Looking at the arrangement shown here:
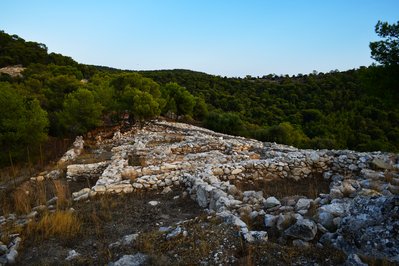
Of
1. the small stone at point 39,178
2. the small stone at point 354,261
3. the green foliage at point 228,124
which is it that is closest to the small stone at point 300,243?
the small stone at point 354,261

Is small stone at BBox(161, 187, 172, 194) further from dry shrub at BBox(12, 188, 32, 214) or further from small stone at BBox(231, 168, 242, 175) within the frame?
dry shrub at BBox(12, 188, 32, 214)

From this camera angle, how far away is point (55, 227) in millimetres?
6508

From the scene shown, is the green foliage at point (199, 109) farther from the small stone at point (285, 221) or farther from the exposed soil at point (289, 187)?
the small stone at point (285, 221)

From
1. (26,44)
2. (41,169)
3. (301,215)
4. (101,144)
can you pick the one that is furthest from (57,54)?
(301,215)

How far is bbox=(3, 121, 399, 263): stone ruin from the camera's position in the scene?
480 centimetres

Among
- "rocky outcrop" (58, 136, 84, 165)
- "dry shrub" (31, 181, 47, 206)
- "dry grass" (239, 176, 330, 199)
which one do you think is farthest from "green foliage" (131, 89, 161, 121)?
"dry grass" (239, 176, 330, 199)

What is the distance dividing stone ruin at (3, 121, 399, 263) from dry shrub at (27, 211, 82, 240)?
225 cm

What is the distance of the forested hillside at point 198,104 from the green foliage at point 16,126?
0.05 metres

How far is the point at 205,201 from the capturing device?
26.7 feet

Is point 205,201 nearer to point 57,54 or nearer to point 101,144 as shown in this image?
point 101,144

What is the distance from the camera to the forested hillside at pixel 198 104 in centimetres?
1602

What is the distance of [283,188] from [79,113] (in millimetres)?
18547

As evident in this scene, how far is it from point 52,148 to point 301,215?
2001 centimetres

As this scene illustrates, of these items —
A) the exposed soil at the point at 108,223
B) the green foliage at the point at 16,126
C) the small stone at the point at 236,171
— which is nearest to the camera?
the exposed soil at the point at 108,223
